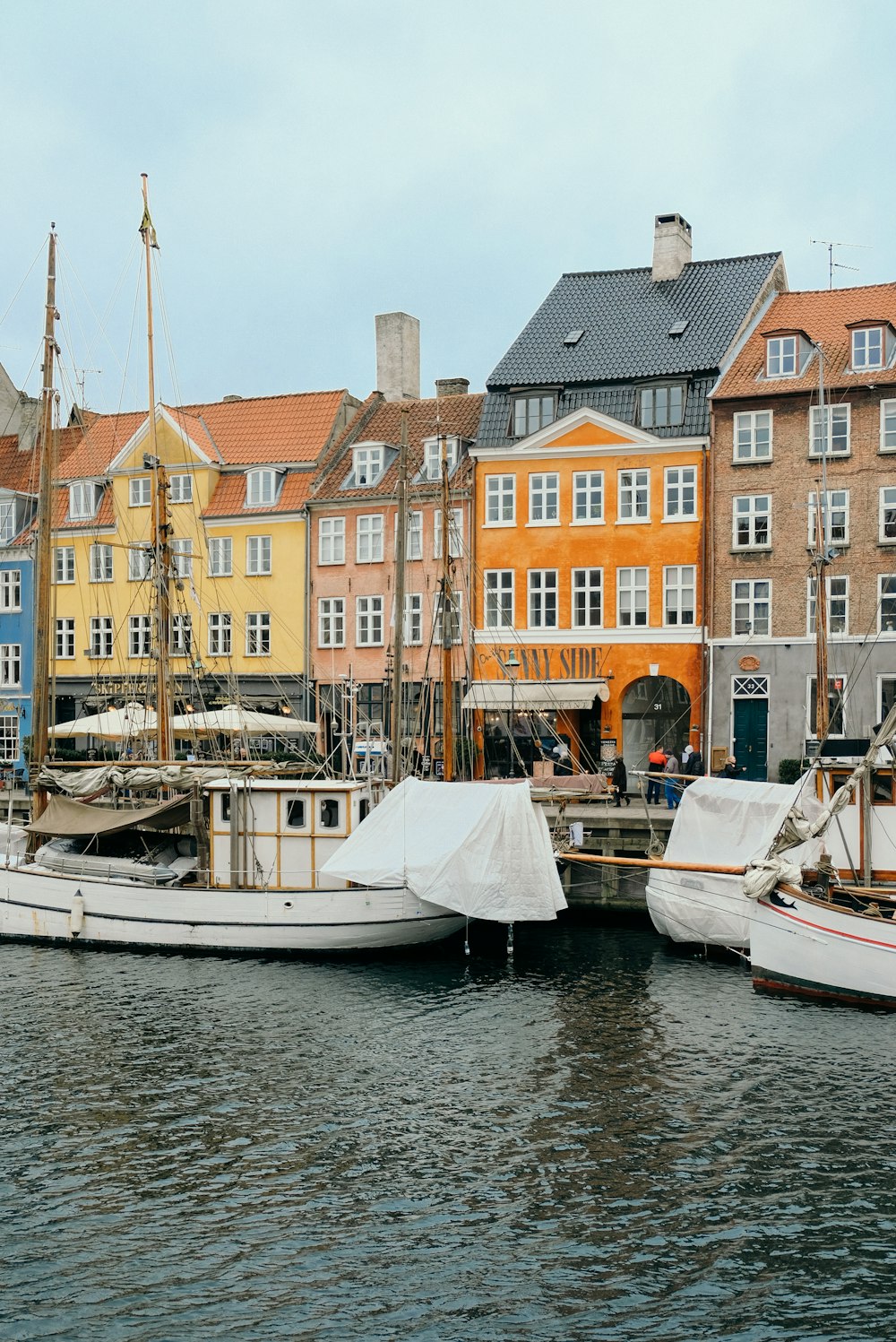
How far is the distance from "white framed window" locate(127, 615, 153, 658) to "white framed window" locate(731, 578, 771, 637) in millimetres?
22708

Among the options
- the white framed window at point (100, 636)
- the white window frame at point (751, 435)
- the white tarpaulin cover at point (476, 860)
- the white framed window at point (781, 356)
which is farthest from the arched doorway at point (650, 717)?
the white framed window at point (100, 636)

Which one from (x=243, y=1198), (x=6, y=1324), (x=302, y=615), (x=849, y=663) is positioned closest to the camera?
(x=6, y=1324)

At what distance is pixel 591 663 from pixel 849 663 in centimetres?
835

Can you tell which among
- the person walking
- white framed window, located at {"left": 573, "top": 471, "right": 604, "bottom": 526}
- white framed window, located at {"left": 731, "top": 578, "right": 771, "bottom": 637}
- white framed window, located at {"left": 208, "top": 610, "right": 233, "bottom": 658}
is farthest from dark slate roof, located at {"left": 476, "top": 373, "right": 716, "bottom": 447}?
white framed window, located at {"left": 208, "top": 610, "right": 233, "bottom": 658}

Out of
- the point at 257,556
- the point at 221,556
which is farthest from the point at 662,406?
the point at 221,556

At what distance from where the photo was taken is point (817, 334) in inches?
1877

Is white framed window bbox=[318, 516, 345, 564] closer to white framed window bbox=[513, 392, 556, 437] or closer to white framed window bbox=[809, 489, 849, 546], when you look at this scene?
white framed window bbox=[513, 392, 556, 437]

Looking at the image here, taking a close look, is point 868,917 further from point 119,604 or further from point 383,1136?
point 119,604

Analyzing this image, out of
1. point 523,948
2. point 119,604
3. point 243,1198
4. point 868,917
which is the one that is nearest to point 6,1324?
point 243,1198

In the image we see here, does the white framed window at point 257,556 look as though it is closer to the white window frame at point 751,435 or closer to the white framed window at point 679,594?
the white framed window at point 679,594

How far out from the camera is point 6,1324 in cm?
1345

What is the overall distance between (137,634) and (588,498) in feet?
63.3

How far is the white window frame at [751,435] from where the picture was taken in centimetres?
4591

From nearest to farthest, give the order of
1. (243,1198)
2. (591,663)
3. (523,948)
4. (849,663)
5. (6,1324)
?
(6,1324) < (243,1198) < (523,948) < (849,663) < (591,663)
